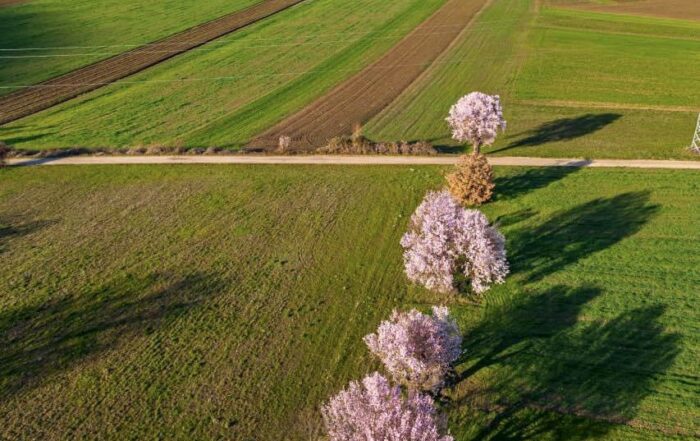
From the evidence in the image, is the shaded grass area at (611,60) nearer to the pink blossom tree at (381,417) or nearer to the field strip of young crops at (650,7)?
the field strip of young crops at (650,7)

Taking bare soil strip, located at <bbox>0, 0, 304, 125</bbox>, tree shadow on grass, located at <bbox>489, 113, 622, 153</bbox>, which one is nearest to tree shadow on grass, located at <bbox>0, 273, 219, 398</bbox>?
tree shadow on grass, located at <bbox>489, 113, 622, 153</bbox>

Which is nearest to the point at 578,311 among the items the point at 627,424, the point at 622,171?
the point at 627,424

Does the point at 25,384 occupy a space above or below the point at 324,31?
below

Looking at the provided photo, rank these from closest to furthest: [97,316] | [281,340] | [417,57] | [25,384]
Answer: [25,384], [281,340], [97,316], [417,57]

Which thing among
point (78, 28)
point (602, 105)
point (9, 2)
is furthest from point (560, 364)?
point (9, 2)

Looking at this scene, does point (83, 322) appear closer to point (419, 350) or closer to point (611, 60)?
point (419, 350)

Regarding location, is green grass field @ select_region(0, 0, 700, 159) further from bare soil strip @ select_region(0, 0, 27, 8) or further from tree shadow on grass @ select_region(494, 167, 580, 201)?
bare soil strip @ select_region(0, 0, 27, 8)

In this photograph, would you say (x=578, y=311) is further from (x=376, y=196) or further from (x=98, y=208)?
(x=98, y=208)

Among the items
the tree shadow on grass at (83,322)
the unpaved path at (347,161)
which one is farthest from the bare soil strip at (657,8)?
the tree shadow on grass at (83,322)
